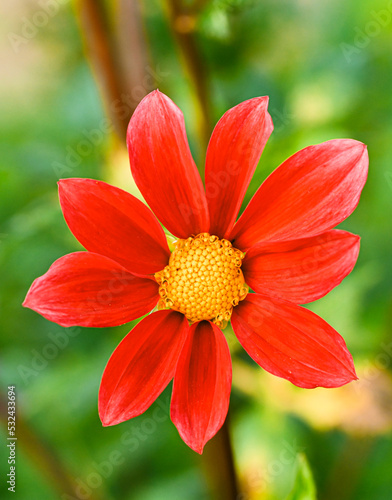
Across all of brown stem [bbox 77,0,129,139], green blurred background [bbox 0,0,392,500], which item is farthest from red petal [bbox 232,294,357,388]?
brown stem [bbox 77,0,129,139]

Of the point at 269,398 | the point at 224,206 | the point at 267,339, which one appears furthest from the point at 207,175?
the point at 269,398

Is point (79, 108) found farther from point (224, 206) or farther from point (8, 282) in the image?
point (224, 206)

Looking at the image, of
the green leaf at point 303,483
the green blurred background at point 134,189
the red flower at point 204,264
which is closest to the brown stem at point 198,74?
the green blurred background at point 134,189

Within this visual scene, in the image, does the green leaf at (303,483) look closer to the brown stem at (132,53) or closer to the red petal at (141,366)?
the red petal at (141,366)

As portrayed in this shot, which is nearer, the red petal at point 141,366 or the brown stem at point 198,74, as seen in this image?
the red petal at point 141,366

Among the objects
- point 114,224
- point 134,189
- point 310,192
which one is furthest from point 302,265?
point 134,189

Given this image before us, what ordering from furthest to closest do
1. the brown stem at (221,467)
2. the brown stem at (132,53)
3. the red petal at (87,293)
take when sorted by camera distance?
the brown stem at (132,53) → the brown stem at (221,467) → the red petal at (87,293)

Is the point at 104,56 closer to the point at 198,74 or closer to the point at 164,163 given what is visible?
the point at 198,74

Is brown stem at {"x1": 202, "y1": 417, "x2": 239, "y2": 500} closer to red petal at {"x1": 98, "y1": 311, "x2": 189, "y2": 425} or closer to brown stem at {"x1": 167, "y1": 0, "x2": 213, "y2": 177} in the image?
red petal at {"x1": 98, "y1": 311, "x2": 189, "y2": 425}
